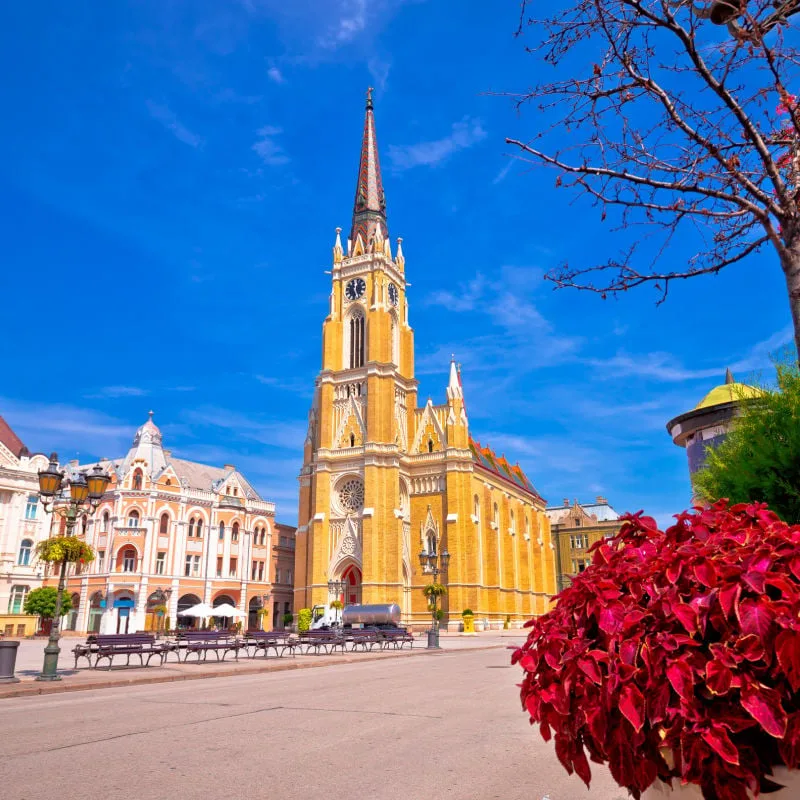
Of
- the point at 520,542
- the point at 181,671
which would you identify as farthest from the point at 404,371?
the point at 181,671

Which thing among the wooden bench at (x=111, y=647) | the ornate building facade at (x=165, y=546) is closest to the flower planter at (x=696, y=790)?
the wooden bench at (x=111, y=647)

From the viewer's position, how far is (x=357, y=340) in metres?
60.9

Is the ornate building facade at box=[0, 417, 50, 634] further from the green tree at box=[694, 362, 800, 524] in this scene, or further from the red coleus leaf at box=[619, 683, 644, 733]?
the red coleus leaf at box=[619, 683, 644, 733]

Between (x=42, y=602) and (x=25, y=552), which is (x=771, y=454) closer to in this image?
(x=42, y=602)

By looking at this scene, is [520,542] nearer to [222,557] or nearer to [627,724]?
[222,557]

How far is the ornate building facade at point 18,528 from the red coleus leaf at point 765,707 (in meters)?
53.1

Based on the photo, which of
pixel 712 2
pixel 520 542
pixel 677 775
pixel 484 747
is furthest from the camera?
pixel 520 542

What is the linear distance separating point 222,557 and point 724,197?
5727 centimetres

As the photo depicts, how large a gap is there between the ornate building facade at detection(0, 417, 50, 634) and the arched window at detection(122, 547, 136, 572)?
570 cm

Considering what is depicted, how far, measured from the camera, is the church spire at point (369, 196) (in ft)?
213

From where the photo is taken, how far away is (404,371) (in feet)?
202

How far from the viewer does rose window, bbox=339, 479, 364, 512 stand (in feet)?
182

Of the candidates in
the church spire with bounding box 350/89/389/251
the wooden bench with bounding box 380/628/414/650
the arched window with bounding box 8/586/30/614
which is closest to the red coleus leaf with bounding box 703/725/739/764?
the wooden bench with bounding box 380/628/414/650

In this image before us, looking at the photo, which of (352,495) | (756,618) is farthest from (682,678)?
(352,495)
